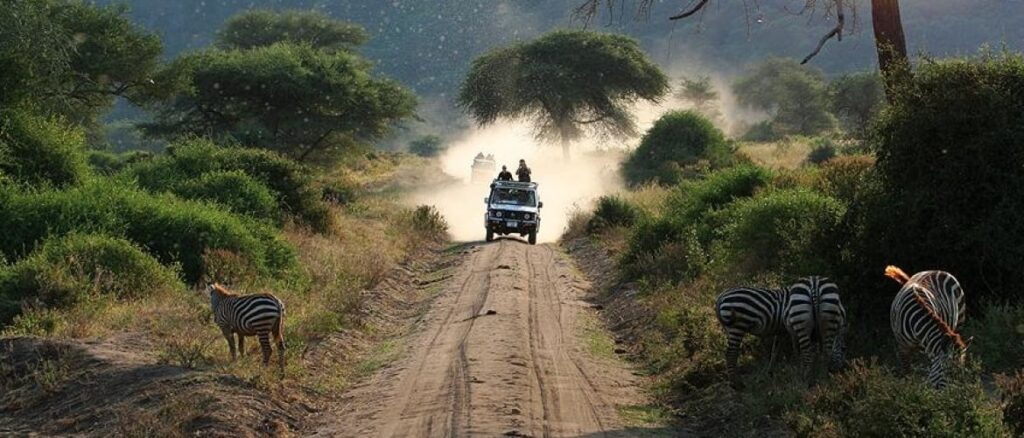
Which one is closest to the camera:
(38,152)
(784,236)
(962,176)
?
(962,176)

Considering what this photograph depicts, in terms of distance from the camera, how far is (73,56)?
1251 inches

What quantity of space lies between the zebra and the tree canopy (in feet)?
99.4

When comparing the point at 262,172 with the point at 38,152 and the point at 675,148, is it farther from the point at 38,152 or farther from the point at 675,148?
the point at 675,148

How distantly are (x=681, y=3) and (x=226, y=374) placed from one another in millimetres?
109439

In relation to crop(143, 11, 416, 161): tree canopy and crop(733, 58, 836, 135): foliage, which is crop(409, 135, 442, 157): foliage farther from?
crop(143, 11, 416, 161): tree canopy

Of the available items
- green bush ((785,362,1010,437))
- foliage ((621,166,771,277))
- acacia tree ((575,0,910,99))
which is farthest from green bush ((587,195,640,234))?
green bush ((785,362,1010,437))

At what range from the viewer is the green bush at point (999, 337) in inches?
409

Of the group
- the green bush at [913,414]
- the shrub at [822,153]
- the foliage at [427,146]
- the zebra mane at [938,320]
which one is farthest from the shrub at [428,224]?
the foliage at [427,146]

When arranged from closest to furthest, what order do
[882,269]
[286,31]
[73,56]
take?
[882,269], [73,56], [286,31]

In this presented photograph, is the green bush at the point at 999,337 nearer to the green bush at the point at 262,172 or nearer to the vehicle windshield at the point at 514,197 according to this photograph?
the green bush at the point at 262,172

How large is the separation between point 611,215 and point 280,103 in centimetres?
1724

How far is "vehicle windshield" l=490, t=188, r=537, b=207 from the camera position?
105 ft

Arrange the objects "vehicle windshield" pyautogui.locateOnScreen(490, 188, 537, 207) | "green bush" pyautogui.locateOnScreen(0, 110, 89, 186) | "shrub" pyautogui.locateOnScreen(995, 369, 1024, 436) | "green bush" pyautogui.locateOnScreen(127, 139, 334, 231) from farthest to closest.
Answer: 1. "vehicle windshield" pyautogui.locateOnScreen(490, 188, 537, 207)
2. "green bush" pyautogui.locateOnScreen(127, 139, 334, 231)
3. "green bush" pyautogui.locateOnScreen(0, 110, 89, 186)
4. "shrub" pyautogui.locateOnScreen(995, 369, 1024, 436)

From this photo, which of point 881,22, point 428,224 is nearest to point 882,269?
point 881,22
